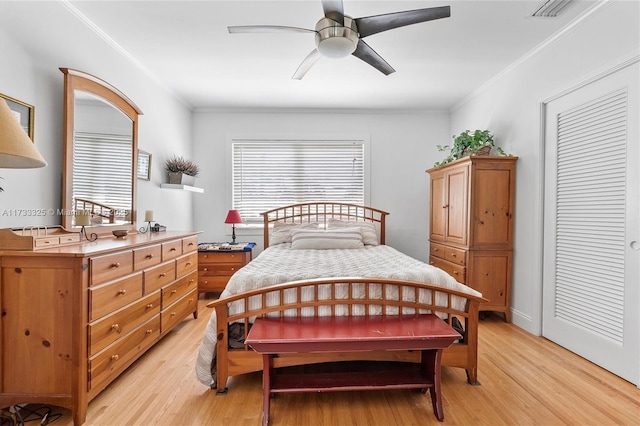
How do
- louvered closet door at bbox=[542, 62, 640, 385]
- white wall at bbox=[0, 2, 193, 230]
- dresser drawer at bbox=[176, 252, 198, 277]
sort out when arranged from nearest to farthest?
white wall at bbox=[0, 2, 193, 230], louvered closet door at bbox=[542, 62, 640, 385], dresser drawer at bbox=[176, 252, 198, 277]

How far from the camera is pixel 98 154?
2.60 m

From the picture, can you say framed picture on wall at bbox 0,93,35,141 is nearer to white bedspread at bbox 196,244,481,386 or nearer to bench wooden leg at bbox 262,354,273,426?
white bedspread at bbox 196,244,481,386

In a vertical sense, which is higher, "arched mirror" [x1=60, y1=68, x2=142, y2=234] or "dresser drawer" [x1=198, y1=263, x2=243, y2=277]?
"arched mirror" [x1=60, y1=68, x2=142, y2=234]

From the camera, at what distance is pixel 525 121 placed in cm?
331

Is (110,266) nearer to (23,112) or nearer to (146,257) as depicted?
(146,257)

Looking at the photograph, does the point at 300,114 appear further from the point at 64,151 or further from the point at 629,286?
the point at 629,286

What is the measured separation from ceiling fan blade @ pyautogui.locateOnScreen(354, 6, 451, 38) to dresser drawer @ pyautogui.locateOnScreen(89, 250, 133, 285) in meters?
2.10

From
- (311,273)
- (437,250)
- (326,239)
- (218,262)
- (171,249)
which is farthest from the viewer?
(437,250)

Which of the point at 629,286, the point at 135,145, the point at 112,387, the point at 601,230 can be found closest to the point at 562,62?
the point at 601,230

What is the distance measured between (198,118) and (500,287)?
175 inches

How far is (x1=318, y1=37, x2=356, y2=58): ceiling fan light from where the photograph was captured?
2098 millimetres

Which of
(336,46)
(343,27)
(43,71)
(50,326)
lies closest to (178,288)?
(50,326)

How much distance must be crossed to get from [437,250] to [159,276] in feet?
10.5

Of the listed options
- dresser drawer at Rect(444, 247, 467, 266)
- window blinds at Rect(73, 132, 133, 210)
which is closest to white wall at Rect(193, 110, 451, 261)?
dresser drawer at Rect(444, 247, 467, 266)
